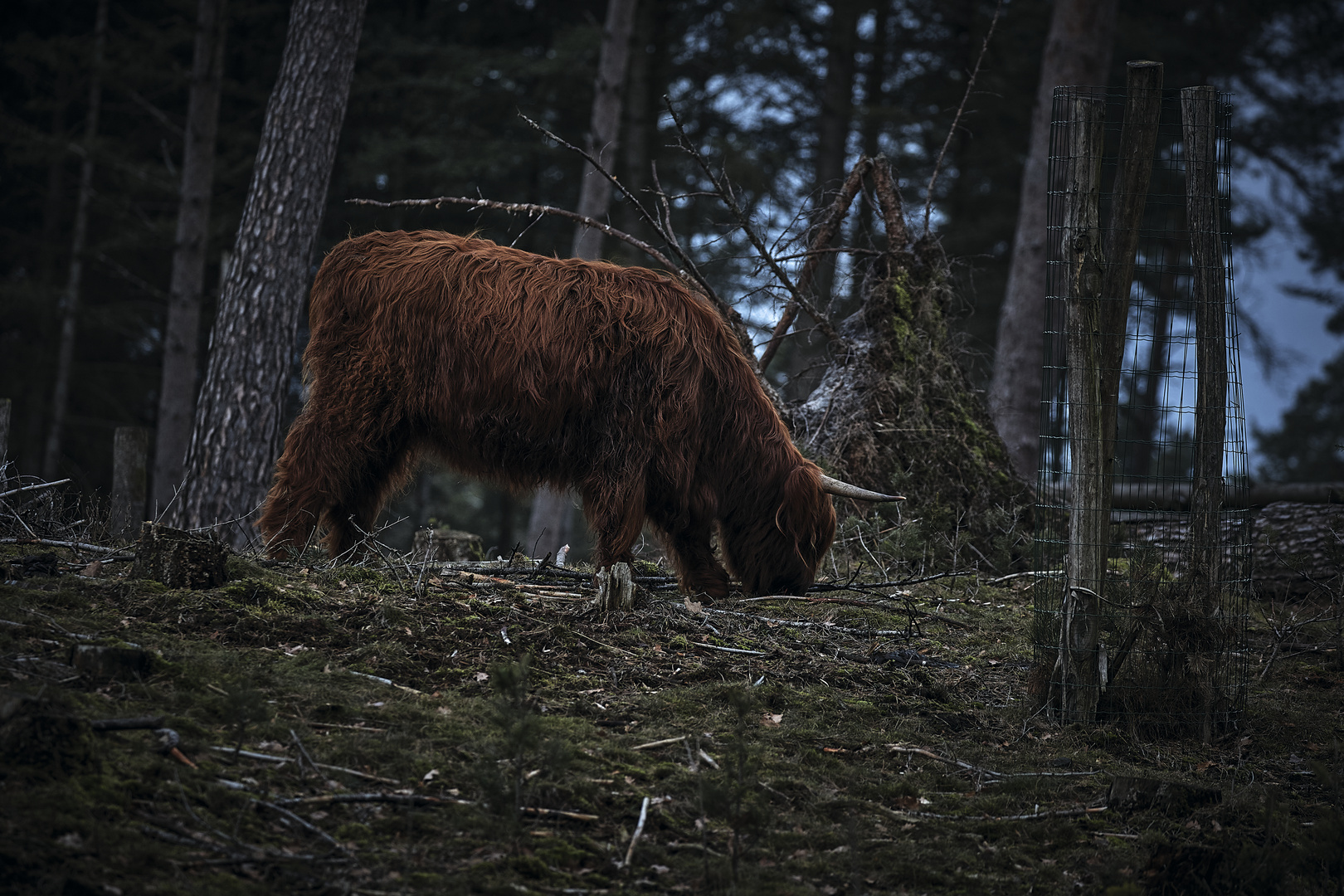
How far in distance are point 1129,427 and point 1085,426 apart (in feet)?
0.73

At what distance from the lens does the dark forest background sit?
52.1 feet

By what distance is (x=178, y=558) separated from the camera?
3887 millimetres

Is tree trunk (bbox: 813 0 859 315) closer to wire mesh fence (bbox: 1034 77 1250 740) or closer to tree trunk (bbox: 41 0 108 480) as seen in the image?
tree trunk (bbox: 41 0 108 480)

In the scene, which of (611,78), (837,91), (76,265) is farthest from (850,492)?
(76,265)

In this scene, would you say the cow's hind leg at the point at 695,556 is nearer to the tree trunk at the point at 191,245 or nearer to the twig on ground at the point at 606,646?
the twig on ground at the point at 606,646

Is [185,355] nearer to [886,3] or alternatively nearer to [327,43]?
[327,43]

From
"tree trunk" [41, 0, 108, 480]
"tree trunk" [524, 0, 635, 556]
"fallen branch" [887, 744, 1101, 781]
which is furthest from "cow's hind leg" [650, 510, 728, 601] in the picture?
"tree trunk" [41, 0, 108, 480]

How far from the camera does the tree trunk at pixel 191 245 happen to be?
12.4 meters

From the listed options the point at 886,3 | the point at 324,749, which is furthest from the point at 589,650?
the point at 886,3

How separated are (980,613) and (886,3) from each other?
47.5 feet

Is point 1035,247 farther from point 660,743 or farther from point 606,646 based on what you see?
point 660,743

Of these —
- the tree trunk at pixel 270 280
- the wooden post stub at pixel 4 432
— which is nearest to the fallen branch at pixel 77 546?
the wooden post stub at pixel 4 432

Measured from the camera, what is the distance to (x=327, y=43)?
8.09 m

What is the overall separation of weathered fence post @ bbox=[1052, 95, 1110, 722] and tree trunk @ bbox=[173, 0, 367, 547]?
6079 mm
